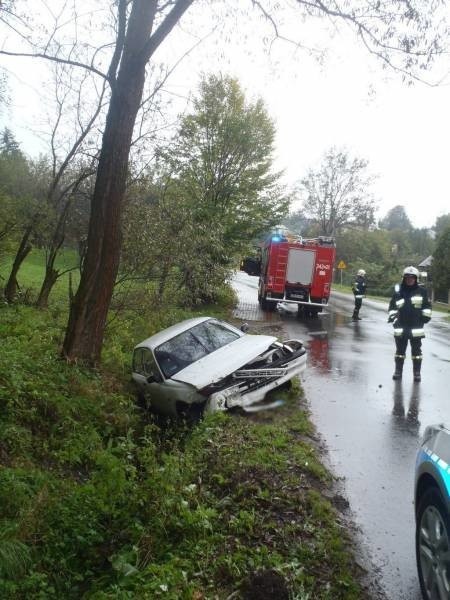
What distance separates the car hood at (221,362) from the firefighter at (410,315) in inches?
101

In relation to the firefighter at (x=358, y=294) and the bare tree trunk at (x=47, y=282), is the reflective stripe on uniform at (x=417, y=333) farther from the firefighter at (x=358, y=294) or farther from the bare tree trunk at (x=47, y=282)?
the firefighter at (x=358, y=294)

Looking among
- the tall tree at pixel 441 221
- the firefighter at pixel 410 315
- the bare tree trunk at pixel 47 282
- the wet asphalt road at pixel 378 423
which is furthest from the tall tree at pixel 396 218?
the firefighter at pixel 410 315

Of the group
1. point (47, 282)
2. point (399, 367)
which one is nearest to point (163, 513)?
point (399, 367)

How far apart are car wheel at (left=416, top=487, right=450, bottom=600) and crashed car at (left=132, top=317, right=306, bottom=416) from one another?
3543mm

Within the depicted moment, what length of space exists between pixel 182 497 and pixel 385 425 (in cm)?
343

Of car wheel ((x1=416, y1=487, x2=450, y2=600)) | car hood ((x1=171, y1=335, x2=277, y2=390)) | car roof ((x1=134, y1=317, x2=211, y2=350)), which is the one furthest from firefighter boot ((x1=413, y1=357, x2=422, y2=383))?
car wheel ((x1=416, y1=487, x2=450, y2=600))

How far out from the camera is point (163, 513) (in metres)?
3.71

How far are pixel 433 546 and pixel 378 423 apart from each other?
3700mm

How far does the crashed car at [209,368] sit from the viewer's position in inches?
261

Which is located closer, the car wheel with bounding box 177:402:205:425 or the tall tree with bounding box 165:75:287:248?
the car wheel with bounding box 177:402:205:425

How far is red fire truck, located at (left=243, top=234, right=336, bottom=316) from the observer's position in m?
18.3

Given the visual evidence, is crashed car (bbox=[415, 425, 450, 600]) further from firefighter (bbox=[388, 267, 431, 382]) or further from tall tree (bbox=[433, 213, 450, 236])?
tall tree (bbox=[433, 213, 450, 236])

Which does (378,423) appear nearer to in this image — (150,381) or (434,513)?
(150,381)

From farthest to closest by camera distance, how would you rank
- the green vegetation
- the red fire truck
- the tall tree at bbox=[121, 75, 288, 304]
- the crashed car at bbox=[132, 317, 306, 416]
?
the red fire truck → the tall tree at bbox=[121, 75, 288, 304] → the crashed car at bbox=[132, 317, 306, 416] → the green vegetation
